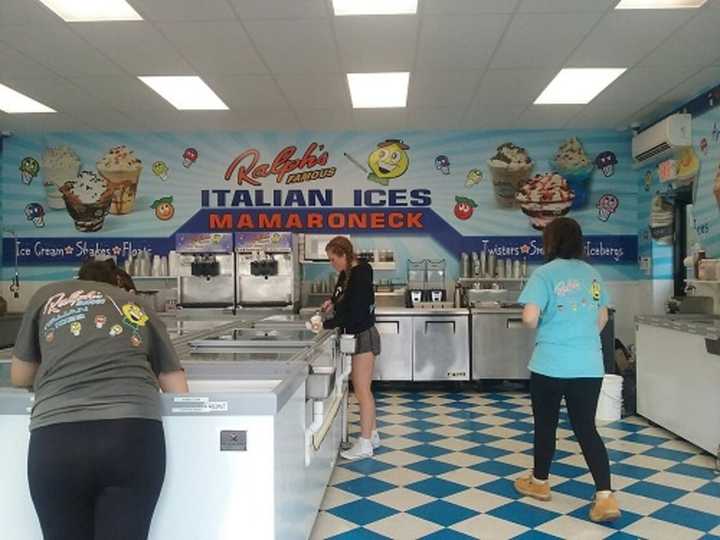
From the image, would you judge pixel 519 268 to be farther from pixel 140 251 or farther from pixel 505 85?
pixel 140 251

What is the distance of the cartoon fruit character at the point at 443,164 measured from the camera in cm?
756

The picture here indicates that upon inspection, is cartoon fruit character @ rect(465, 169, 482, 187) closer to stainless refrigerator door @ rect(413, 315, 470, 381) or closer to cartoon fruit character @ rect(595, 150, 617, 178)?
cartoon fruit character @ rect(595, 150, 617, 178)

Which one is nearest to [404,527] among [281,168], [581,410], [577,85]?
[581,410]

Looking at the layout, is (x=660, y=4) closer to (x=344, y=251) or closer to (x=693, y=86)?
(x=693, y=86)

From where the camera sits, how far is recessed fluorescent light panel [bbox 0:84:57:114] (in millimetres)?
5984

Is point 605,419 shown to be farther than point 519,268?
No

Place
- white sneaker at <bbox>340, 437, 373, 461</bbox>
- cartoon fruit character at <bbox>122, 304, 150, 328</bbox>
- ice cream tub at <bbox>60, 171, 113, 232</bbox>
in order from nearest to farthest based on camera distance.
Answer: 1. cartoon fruit character at <bbox>122, 304, 150, 328</bbox>
2. white sneaker at <bbox>340, 437, 373, 461</bbox>
3. ice cream tub at <bbox>60, 171, 113, 232</bbox>

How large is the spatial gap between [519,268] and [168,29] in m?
4.72

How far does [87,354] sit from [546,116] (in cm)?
619

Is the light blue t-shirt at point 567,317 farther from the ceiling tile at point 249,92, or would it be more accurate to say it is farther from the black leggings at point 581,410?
the ceiling tile at point 249,92

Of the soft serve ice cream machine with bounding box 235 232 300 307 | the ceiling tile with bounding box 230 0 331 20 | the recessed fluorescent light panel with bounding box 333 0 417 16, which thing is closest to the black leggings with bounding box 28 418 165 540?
the ceiling tile with bounding box 230 0 331 20

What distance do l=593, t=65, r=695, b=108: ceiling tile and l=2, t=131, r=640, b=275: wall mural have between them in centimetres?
127

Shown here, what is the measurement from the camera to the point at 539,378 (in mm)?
3281

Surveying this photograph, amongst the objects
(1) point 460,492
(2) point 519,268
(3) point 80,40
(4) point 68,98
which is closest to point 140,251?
(4) point 68,98
